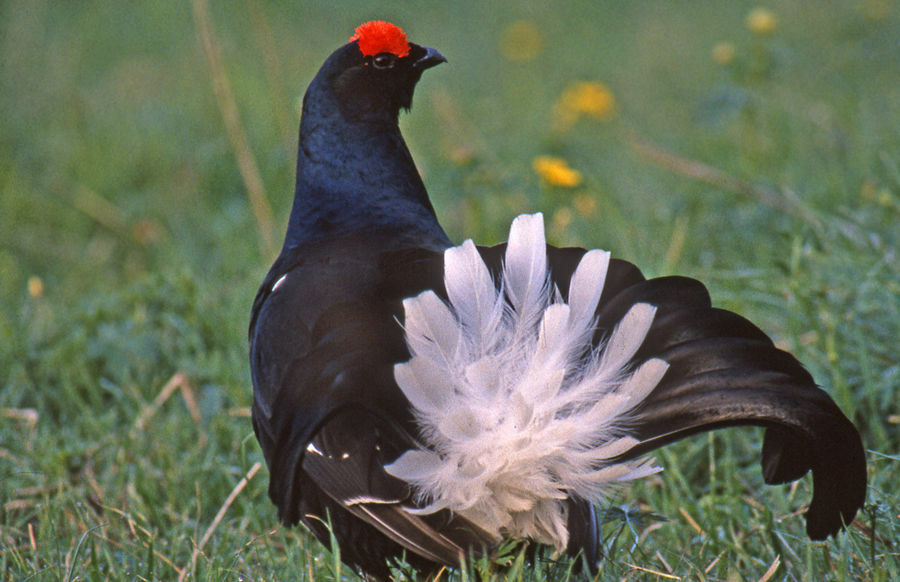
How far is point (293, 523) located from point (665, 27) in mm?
7508

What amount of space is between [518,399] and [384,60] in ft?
3.85

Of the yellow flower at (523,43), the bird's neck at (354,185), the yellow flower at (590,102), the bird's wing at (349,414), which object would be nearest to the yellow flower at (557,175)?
the bird's neck at (354,185)

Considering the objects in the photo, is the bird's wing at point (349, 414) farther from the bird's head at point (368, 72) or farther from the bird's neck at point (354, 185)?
the bird's head at point (368, 72)

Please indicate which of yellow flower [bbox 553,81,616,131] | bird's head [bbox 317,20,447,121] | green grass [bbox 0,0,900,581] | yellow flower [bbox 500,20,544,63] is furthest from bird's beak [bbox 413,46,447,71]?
yellow flower [bbox 500,20,544,63]

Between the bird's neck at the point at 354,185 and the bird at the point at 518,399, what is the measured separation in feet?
1.38

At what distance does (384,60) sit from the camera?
273cm

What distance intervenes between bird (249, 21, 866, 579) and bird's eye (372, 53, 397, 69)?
78 centimetres

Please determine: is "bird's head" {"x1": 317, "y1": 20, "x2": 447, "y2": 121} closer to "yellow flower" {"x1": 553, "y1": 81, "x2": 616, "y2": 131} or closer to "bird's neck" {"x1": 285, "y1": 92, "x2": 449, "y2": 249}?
"bird's neck" {"x1": 285, "y1": 92, "x2": 449, "y2": 249}

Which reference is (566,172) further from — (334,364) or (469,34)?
(469,34)

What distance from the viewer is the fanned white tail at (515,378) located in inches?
74.5

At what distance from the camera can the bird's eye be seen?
8.93ft

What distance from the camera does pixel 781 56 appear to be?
449 centimetres

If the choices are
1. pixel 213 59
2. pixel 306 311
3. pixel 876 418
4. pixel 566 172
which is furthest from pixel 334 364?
pixel 213 59

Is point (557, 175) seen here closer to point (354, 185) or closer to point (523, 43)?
point (354, 185)
